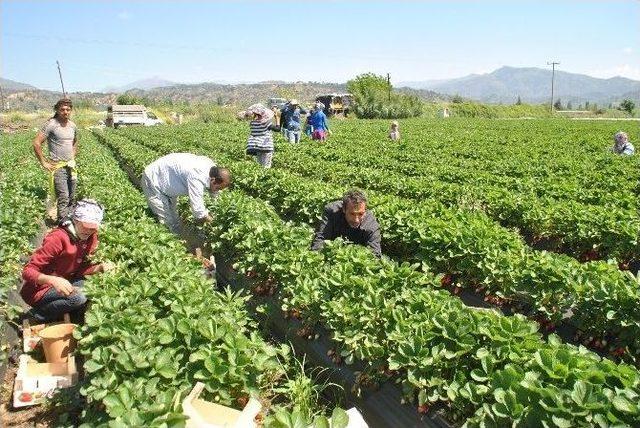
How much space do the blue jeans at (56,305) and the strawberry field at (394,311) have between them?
0.54 m

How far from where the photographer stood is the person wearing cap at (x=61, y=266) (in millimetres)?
4609

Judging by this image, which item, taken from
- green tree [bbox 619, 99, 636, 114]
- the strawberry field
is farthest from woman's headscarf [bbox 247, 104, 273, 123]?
green tree [bbox 619, 99, 636, 114]

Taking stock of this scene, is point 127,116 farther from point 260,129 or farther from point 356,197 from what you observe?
point 356,197

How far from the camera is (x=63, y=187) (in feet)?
28.6

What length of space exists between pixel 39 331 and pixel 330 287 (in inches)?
105

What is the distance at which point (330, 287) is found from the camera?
169 inches

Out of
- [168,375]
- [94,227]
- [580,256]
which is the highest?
[94,227]

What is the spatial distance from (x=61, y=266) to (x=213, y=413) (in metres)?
2.78

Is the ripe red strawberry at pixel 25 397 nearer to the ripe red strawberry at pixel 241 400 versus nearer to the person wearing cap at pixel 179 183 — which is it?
the ripe red strawberry at pixel 241 400

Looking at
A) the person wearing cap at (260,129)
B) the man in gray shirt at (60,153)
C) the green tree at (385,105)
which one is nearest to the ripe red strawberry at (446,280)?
the man in gray shirt at (60,153)

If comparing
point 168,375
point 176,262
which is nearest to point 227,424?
point 168,375

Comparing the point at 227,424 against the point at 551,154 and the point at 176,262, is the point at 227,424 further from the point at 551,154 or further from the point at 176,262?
the point at 551,154

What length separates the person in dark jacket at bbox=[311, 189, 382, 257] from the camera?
5.56 m

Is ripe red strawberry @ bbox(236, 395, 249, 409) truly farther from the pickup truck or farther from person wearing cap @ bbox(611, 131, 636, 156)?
the pickup truck
